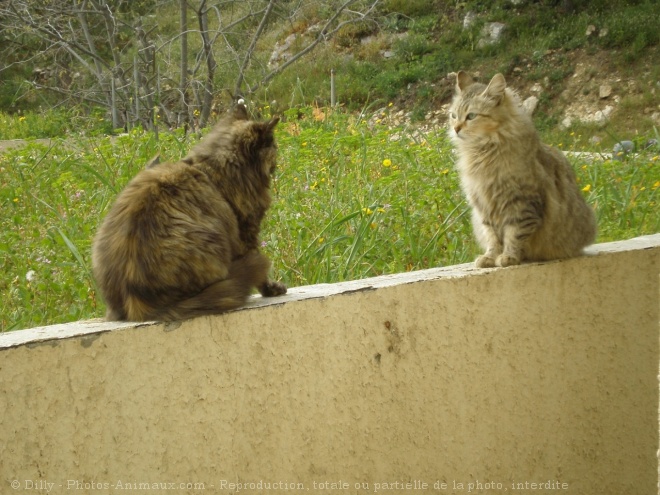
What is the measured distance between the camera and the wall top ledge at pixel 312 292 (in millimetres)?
2746

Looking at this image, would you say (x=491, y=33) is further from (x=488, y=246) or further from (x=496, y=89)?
(x=488, y=246)

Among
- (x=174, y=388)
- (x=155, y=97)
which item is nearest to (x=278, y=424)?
(x=174, y=388)

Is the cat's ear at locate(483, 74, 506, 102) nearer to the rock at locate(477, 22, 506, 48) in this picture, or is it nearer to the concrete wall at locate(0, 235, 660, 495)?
the concrete wall at locate(0, 235, 660, 495)

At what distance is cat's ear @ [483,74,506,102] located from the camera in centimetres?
408

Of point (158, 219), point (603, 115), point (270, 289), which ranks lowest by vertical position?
point (603, 115)

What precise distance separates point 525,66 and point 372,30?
4.48 meters

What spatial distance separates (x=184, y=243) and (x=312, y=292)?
1.93 feet

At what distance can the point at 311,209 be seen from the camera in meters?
5.46

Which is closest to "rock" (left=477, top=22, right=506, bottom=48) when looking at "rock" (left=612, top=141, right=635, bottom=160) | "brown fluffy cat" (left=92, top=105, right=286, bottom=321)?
"rock" (left=612, top=141, right=635, bottom=160)

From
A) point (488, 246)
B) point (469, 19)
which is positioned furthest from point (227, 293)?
point (469, 19)

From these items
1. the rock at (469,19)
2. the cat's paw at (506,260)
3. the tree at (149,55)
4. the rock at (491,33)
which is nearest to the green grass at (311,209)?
the cat's paw at (506,260)

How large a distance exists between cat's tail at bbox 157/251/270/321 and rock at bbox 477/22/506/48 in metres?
16.8

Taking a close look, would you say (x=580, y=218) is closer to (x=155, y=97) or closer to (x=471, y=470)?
(x=471, y=470)

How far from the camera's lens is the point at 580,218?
12.9ft
